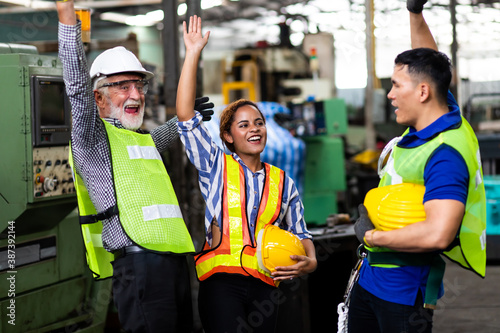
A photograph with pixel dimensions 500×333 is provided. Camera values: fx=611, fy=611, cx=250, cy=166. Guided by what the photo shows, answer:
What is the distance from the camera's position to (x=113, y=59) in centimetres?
255

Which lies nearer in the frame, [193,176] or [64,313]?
[64,313]

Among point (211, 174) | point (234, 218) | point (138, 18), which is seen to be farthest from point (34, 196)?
point (138, 18)

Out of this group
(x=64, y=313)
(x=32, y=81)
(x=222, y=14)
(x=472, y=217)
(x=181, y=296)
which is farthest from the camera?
(x=222, y=14)

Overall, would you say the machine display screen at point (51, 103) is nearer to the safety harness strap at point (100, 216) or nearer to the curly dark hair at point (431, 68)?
the safety harness strap at point (100, 216)

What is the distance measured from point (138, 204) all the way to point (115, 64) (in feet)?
2.03

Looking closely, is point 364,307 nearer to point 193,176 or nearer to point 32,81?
point 32,81

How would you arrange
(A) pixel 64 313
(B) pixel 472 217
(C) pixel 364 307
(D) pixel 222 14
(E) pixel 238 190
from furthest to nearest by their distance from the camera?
(D) pixel 222 14, (A) pixel 64 313, (E) pixel 238 190, (C) pixel 364 307, (B) pixel 472 217

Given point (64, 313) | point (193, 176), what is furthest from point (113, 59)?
point (193, 176)

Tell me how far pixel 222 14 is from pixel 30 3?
10919 mm

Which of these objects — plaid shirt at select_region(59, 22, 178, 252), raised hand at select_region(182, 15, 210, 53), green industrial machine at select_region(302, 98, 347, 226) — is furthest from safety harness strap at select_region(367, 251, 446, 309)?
green industrial machine at select_region(302, 98, 347, 226)

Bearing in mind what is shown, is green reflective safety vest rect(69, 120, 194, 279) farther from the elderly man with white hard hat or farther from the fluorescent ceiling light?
the fluorescent ceiling light

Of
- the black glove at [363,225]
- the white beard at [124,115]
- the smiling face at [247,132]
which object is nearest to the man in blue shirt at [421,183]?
the black glove at [363,225]

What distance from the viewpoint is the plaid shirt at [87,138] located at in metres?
2.23

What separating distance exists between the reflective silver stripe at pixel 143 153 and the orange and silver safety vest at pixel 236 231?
1.03 ft
